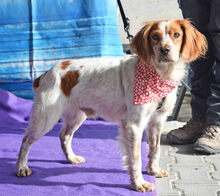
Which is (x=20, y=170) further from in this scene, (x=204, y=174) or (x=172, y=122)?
(x=172, y=122)

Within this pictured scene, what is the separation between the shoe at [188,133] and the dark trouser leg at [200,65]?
0.08 m

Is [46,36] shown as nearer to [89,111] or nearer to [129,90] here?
[89,111]

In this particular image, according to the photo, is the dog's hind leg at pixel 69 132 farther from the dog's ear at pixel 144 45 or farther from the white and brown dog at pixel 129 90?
the dog's ear at pixel 144 45

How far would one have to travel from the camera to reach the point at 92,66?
8.87ft

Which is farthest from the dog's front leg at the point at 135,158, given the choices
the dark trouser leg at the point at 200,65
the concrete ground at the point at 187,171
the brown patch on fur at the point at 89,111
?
the dark trouser leg at the point at 200,65

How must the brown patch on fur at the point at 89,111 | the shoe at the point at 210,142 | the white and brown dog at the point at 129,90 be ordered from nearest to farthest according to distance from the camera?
the white and brown dog at the point at 129,90 → the brown patch on fur at the point at 89,111 → the shoe at the point at 210,142

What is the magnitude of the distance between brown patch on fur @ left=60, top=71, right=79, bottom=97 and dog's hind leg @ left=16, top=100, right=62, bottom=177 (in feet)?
0.42

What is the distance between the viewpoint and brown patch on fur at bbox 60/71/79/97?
265 cm

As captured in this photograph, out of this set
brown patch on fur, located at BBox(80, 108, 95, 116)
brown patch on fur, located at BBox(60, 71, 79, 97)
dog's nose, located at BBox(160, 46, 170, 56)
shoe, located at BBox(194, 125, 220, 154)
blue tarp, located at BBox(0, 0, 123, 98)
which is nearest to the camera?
dog's nose, located at BBox(160, 46, 170, 56)

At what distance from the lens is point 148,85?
7.95ft

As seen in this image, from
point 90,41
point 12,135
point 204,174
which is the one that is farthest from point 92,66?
point 90,41

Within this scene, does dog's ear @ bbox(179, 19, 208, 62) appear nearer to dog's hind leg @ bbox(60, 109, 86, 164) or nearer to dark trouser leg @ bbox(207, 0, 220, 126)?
dark trouser leg @ bbox(207, 0, 220, 126)

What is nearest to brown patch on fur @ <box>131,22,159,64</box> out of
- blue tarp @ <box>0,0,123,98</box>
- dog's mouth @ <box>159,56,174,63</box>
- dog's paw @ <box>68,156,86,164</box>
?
dog's mouth @ <box>159,56,174,63</box>

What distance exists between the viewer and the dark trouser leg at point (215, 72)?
3.07 metres
